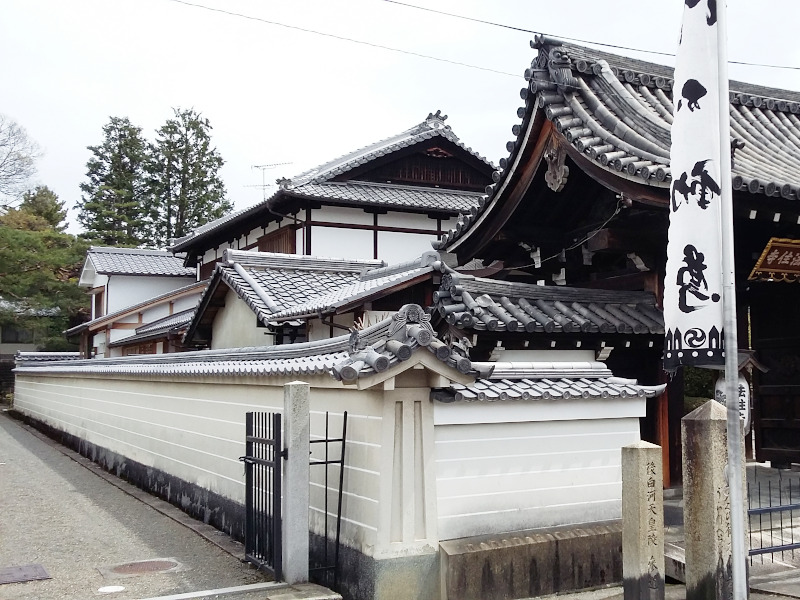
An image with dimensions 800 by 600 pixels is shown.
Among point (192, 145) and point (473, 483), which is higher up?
point (192, 145)

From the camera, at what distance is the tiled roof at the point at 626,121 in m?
9.34

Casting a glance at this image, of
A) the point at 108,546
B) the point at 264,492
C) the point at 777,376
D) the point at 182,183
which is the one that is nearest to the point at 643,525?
the point at 264,492

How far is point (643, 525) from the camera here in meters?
6.47

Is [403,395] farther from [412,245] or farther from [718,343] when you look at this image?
[412,245]

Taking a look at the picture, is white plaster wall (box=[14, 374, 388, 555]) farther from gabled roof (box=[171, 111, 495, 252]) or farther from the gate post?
gabled roof (box=[171, 111, 495, 252])

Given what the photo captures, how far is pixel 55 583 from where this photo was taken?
841 cm

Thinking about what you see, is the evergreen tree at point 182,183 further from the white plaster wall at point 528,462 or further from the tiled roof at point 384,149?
the white plaster wall at point 528,462

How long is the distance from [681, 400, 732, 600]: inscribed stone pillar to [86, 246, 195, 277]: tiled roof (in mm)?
31149

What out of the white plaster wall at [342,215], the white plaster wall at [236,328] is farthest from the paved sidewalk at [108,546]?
the white plaster wall at [342,215]

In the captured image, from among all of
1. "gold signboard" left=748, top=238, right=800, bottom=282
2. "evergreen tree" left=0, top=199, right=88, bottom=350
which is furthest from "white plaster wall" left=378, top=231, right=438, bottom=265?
"evergreen tree" left=0, top=199, right=88, bottom=350

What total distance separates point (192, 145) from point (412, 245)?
3427 cm

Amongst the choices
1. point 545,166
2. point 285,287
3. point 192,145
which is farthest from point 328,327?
point 192,145

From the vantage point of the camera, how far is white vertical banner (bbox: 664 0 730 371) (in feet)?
19.8

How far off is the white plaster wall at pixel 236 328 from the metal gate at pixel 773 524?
10.5 metres
